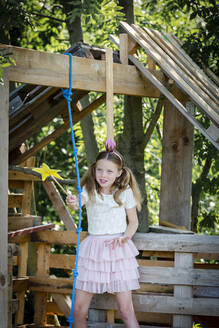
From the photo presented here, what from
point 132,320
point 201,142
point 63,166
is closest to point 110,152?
point 132,320

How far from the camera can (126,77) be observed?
4.67 meters

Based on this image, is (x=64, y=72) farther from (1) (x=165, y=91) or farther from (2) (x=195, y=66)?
(2) (x=195, y=66)

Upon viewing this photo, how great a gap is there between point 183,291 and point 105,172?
1.32 metres

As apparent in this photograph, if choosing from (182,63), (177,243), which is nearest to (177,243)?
(177,243)

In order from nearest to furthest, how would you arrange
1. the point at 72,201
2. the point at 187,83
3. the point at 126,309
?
1. the point at 72,201
2. the point at 126,309
3. the point at 187,83

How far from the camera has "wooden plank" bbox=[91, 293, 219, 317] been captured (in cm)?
429

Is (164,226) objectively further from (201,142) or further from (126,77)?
(201,142)

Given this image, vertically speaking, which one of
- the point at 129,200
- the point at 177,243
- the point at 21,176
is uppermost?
the point at 21,176

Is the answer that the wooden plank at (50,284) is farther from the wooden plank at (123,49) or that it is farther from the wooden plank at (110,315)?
the wooden plank at (123,49)

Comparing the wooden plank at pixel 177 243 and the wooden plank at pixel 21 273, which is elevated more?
the wooden plank at pixel 177 243

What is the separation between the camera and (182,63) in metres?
5.11

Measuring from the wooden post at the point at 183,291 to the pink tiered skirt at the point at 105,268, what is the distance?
20.7 inches

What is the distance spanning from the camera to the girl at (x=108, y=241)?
3914mm

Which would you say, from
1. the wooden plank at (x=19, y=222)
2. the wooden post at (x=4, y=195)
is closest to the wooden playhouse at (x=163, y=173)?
the wooden post at (x=4, y=195)
